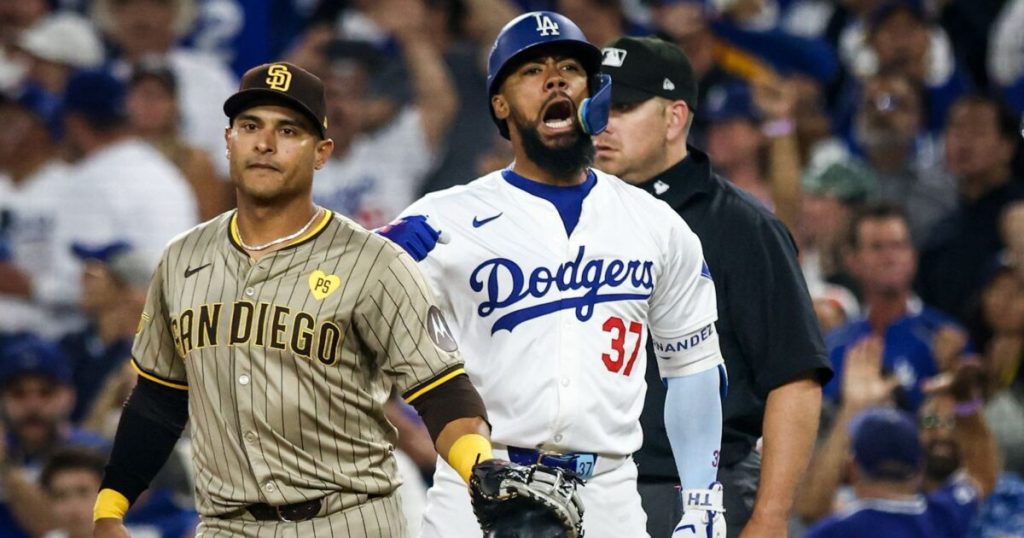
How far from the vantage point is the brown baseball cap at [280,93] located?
353 cm

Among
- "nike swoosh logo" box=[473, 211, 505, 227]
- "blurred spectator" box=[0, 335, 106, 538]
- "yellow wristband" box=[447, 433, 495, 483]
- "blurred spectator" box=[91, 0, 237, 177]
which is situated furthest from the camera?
"blurred spectator" box=[91, 0, 237, 177]

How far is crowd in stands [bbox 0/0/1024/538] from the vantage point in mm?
6863

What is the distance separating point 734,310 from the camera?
4.57 metres

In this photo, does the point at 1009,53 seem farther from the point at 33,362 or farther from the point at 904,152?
the point at 33,362

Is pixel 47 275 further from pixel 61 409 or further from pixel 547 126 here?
pixel 547 126

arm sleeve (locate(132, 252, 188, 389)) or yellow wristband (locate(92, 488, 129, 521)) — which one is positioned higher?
arm sleeve (locate(132, 252, 188, 389))

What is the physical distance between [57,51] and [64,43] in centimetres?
6

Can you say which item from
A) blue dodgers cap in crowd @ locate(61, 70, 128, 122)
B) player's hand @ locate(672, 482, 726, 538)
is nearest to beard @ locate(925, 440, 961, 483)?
player's hand @ locate(672, 482, 726, 538)

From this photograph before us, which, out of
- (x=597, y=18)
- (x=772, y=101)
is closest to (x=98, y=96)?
(x=597, y=18)

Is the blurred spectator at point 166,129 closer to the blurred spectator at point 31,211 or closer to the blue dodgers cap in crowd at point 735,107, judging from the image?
the blurred spectator at point 31,211

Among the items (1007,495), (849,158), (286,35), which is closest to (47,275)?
(286,35)

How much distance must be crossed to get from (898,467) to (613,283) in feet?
7.94

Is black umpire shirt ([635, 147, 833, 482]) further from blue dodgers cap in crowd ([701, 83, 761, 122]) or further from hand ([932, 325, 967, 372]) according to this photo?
blue dodgers cap in crowd ([701, 83, 761, 122])

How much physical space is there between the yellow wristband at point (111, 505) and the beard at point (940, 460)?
3.81 meters
